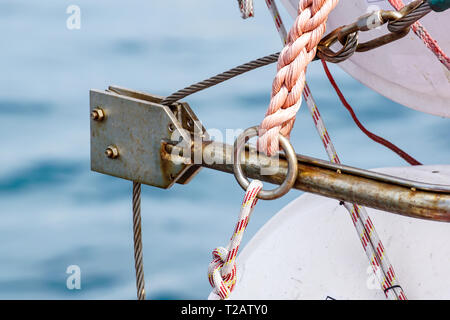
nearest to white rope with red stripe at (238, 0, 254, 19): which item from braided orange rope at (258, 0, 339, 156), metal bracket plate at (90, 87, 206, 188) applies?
metal bracket plate at (90, 87, 206, 188)

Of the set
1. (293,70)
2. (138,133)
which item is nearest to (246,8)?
(138,133)

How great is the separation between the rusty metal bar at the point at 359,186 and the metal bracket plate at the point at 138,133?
9 cm

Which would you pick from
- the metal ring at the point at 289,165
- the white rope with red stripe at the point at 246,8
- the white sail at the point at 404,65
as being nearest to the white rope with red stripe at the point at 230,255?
the metal ring at the point at 289,165

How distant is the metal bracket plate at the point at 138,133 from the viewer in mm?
1100

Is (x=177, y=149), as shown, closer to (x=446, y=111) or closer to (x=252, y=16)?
(x=252, y=16)

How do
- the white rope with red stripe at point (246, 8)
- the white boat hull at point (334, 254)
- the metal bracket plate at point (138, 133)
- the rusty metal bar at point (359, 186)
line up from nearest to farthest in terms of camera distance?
the rusty metal bar at point (359, 186), the metal bracket plate at point (138, 133), the white rope with red stripe at point (246, 8), the white boat hull at point (334, 254)

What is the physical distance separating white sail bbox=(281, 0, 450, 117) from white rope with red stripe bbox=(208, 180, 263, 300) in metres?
0.73

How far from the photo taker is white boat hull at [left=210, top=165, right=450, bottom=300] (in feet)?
4.80

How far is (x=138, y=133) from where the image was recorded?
1.12 meters

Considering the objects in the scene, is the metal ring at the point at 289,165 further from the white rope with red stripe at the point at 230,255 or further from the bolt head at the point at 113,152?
the bolt head at the point at 113,152

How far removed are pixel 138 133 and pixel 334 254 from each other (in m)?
0.56

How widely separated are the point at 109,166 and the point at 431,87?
81cm

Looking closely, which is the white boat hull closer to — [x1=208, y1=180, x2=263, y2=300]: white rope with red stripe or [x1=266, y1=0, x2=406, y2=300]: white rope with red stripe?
[x1=266, y1=0, x2=406, y2=300]: white rope with red stripe
